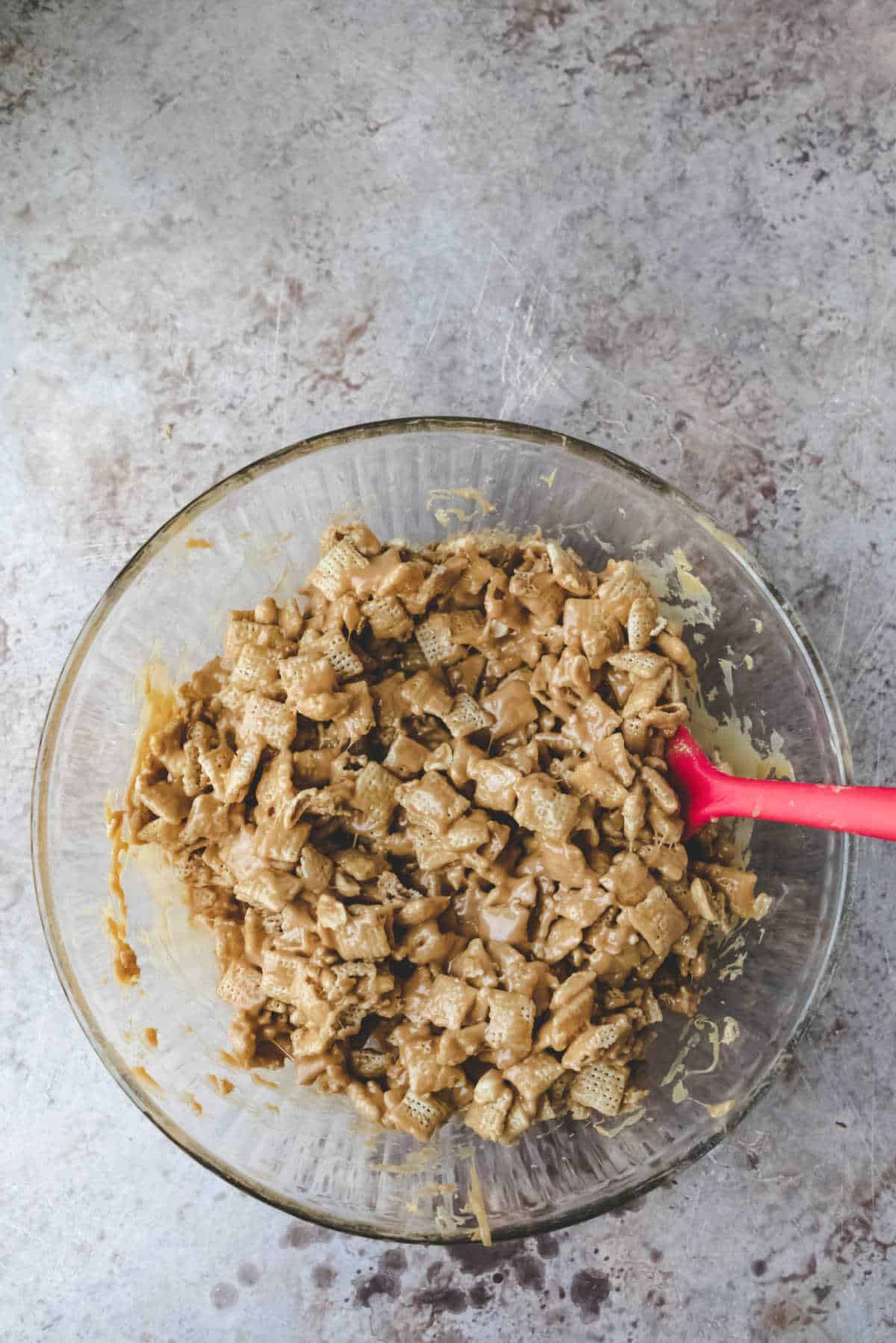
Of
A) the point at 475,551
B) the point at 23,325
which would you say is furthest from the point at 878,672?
the point at 23,325

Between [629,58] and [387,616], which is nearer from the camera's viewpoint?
[387,616]

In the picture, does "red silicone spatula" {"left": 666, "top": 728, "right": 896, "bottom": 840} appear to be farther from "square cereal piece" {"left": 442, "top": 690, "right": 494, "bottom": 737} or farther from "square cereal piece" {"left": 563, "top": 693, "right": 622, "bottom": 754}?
"square cereal piece" {"left": 442, "top": 690, "right": 494, "bottom": 737}

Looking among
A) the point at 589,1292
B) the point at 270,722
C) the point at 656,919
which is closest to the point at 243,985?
the point at 270,722

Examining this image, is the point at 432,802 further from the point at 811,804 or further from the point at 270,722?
the point at 811,804

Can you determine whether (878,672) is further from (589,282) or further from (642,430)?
(589,282)

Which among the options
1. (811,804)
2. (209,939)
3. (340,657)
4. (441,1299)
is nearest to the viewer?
(811,804)

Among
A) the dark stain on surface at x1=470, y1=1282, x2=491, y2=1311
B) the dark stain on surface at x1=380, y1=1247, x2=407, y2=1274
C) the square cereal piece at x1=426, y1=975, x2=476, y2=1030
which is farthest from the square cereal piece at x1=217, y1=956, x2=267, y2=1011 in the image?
the dark stain on surface at x1=470, y1=1282, x2=491, y2=1311
